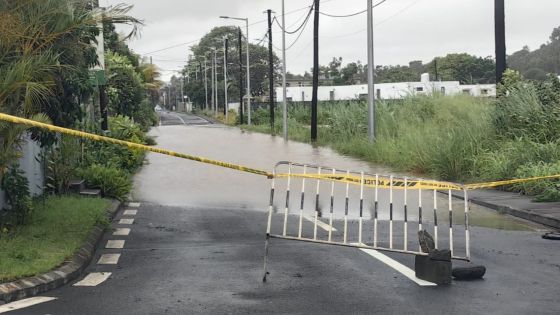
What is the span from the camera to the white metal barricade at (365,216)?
21.8ft

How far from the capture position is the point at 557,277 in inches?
257

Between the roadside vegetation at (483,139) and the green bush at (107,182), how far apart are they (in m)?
7.96

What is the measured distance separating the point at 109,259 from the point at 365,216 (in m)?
5.22

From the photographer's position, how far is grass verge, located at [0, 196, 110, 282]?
6.20 m

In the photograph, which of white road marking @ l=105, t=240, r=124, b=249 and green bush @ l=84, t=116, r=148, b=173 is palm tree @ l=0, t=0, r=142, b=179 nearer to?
white road marking @ l=105, t=240, r=124, b=249

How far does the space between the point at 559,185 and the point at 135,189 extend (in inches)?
359

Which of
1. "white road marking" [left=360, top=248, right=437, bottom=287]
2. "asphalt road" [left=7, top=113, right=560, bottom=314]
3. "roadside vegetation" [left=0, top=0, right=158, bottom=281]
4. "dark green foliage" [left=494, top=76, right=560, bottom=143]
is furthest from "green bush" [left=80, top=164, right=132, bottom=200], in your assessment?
"dark green foliage" [left=494, top=76, right=560, bottom=143]

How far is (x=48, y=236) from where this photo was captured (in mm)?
7594

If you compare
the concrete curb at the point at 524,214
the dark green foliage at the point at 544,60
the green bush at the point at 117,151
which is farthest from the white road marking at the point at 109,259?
the dark green foliage at the point at 544,60

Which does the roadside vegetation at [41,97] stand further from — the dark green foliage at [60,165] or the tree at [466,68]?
the tree at [466,68]

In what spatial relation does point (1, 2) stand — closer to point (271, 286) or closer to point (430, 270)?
point (271, 286)

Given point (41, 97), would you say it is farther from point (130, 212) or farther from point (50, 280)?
point (130, 212)

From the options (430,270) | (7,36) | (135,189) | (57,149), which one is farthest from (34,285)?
(135,189)

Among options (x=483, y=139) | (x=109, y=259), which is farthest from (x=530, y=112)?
(x=109, y=259)
